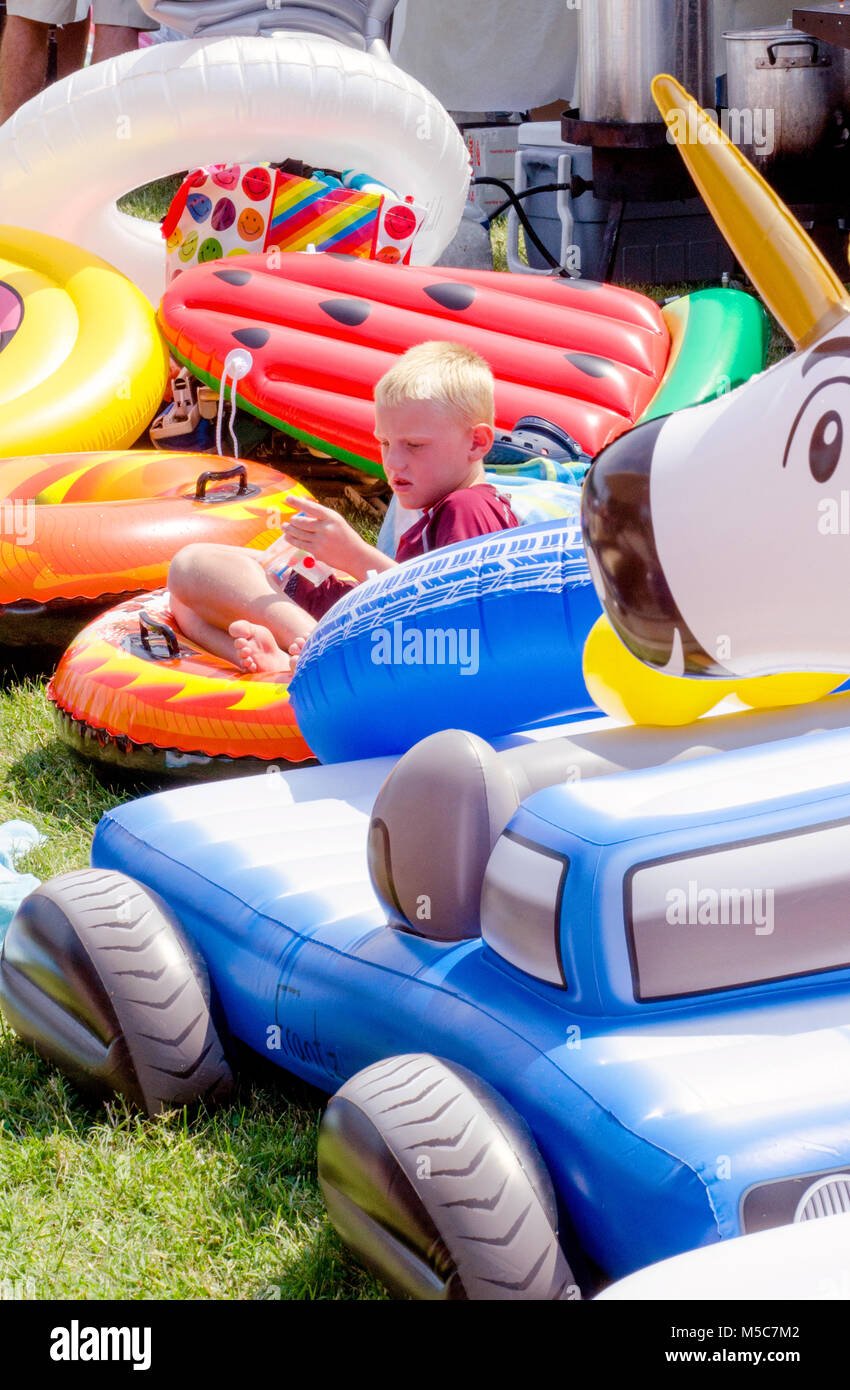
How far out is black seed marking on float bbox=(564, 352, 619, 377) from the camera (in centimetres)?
377

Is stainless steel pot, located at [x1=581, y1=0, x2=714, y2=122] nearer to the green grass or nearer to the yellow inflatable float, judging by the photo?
the yellow inflatable float

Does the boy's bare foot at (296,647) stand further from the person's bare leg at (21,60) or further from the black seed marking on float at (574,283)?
the person's bare leg at (21,60)

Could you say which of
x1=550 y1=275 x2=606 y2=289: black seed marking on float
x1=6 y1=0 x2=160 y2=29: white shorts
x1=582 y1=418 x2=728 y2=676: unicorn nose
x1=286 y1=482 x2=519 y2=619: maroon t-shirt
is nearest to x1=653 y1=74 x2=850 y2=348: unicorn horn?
x1=582 y1=418 x2=728 y2=676: unicorn nose

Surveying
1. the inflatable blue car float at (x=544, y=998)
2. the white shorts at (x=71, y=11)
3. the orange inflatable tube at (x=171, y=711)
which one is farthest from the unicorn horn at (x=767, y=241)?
the white shorts at (x=71, y=11)

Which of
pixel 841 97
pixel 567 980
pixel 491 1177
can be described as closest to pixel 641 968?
pixel 567 980

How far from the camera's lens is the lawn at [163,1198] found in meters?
1.52

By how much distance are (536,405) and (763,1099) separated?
2.52m

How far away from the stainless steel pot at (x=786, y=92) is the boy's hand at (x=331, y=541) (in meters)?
3.41

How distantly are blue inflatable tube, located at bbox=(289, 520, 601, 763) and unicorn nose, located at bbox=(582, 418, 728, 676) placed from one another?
24.1 inches

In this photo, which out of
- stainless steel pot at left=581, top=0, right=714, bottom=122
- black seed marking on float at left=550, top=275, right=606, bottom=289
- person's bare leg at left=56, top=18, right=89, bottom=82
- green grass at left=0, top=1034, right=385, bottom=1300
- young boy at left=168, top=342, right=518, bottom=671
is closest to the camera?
green grass at left=0, top=1034, right=385, bottom=1300

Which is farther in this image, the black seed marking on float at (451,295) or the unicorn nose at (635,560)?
the black seed marking on float at (451,295)

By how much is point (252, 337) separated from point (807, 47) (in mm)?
2532

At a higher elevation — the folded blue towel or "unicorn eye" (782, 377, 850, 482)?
"unicorn eye" (782, 377, 850, 482)
